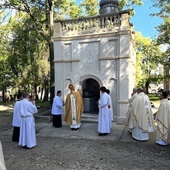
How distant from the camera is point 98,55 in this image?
10.6 m

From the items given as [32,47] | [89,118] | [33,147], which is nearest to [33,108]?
[33,147]

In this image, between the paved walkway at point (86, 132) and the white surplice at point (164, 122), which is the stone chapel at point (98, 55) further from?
the white surplice at point (164, 122)

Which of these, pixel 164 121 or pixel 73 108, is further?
pixel 73 108

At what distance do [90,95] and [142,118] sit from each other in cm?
508

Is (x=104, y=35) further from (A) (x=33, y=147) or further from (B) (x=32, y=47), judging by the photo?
(B) (x=32, y=47)

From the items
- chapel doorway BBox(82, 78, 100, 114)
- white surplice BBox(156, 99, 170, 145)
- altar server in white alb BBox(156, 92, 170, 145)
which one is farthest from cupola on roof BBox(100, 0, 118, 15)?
white surplice BBox(156, 99, 170, 145)

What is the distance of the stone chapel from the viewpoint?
32.9 ft

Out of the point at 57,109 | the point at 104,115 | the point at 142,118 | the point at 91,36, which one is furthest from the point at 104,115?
the point at 91,36

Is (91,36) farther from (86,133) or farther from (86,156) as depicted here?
(86,156)

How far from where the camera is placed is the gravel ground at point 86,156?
16.7ft

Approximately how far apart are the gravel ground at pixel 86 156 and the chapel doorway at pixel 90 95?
4270 mm

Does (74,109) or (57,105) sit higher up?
(57,105)

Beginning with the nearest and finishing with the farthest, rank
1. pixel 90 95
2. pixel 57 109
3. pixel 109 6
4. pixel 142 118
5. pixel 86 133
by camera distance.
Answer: pixel 142 118, pixel 86 133, pixel 57 109, pixel 90 95, pixel 109 6

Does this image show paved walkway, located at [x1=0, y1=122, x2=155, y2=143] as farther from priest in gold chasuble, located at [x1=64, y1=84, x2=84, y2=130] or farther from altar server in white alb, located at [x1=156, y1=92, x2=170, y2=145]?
altar server in white alb, located at [x1=156, y1=92, x2=170, y2=145]
